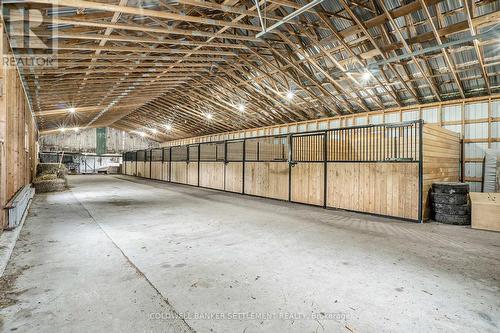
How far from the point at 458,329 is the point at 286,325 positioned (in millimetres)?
1223

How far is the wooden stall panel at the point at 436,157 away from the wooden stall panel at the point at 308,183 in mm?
2368

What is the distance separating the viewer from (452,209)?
16.3 feet

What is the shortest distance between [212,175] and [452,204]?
8701 millimetres

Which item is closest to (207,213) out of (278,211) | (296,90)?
(278,211)

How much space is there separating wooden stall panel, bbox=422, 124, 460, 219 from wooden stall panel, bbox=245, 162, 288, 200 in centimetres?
373

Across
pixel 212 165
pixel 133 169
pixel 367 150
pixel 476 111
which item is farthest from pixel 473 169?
pixel 133 169

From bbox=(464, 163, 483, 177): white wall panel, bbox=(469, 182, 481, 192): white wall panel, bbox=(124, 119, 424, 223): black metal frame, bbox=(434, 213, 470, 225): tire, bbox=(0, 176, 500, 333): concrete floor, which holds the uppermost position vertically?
bbox=(124, 119, 424, 223): black metal frame

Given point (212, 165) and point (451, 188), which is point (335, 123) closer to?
point (212, 165)

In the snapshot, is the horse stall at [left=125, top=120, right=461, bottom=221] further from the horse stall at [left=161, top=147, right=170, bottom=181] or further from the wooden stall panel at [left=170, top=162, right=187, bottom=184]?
the horse stall at [left=161, top=147, right=170, bottom=181]

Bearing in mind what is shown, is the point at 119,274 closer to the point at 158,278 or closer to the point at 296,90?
the point at 158,278

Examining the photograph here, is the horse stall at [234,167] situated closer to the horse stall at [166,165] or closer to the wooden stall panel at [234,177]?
the wooden stall panel at [234,177]

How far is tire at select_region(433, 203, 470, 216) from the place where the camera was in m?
4.90

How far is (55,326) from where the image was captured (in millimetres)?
1675

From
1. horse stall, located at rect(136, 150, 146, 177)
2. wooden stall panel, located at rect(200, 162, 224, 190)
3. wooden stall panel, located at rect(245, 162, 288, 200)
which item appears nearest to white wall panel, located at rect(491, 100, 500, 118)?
wooden stall panel, located at rect(245, 162, 288, 200)
